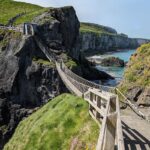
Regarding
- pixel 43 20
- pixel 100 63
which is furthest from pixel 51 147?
pixel 100 63

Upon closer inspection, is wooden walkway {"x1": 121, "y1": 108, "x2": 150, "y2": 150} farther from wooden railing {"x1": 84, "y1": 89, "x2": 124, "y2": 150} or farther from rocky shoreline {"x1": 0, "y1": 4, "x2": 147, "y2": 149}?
rocky shoreline {"x1": 0, "y1": 4, "x2": 147, "y2": 149}

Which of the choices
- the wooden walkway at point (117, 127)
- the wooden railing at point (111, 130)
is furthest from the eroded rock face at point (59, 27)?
the wooden railing at point (111, 130)

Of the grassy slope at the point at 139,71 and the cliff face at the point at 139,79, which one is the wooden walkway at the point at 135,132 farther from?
the grassy slope at the point at 139,71

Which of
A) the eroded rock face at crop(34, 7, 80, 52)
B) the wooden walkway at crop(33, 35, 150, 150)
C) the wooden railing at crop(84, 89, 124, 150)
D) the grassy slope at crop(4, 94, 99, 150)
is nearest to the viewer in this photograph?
the wooden railing at crop(84, 89, 124, 150)

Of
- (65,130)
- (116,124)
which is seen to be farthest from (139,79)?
(116,124)

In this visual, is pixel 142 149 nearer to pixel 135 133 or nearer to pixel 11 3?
pixel 135 133

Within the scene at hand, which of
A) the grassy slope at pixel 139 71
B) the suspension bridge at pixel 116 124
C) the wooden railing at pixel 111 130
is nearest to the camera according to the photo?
the wooden railing at pixel 111 130

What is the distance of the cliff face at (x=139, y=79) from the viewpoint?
27.9 m

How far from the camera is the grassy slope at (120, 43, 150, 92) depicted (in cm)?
2976

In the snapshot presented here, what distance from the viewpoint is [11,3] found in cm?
14325

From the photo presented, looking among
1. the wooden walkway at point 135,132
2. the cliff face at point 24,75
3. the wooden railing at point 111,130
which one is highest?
the wooden railing at point 111,130

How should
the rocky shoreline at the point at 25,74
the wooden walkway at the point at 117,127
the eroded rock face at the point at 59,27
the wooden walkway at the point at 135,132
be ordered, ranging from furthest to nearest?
the eroded rock face at the point at 59,27, the rocky shoreline at the point at 25,74, the wooden walkway at the point at 135,132, the wooden walkway at the point at 117,127

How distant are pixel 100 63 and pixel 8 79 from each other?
8643 cm

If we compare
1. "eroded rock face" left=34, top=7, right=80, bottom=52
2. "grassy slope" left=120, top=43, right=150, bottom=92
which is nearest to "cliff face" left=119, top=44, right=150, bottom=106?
"grassy slope" left=120, top=43, right=150, bottom=92
